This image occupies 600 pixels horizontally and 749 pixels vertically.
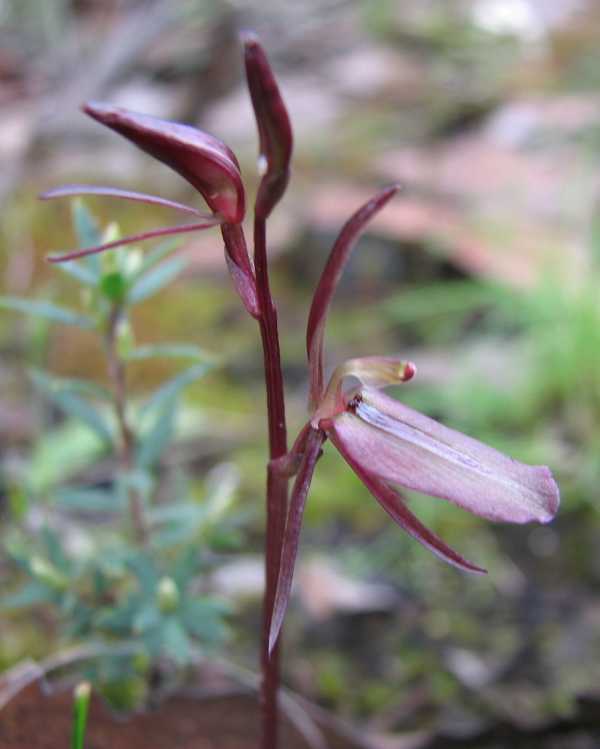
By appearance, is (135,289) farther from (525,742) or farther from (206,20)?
(206,20)

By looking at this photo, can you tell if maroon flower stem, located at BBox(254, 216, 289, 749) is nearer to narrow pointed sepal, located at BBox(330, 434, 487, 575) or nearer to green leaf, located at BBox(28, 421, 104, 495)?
narrow pointed sepal, located at BBox(330, 434, 487, 575)

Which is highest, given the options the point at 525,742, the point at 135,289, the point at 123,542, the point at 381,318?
the point at 135,289

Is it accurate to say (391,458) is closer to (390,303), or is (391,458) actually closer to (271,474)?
(271,474)

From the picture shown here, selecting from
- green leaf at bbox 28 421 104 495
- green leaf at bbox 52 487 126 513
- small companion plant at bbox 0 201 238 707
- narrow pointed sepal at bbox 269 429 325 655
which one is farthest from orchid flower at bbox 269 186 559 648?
green leaf at bbox 28 421 104 495

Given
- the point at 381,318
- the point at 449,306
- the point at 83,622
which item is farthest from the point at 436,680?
the point at 381,318

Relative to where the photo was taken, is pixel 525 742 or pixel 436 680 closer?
pixel 525 742

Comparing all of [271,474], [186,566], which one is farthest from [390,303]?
[271,474]

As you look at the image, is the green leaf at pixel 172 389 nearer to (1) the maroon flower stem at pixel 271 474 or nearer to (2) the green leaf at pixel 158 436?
(2) the green leaf at pixel 158 436
